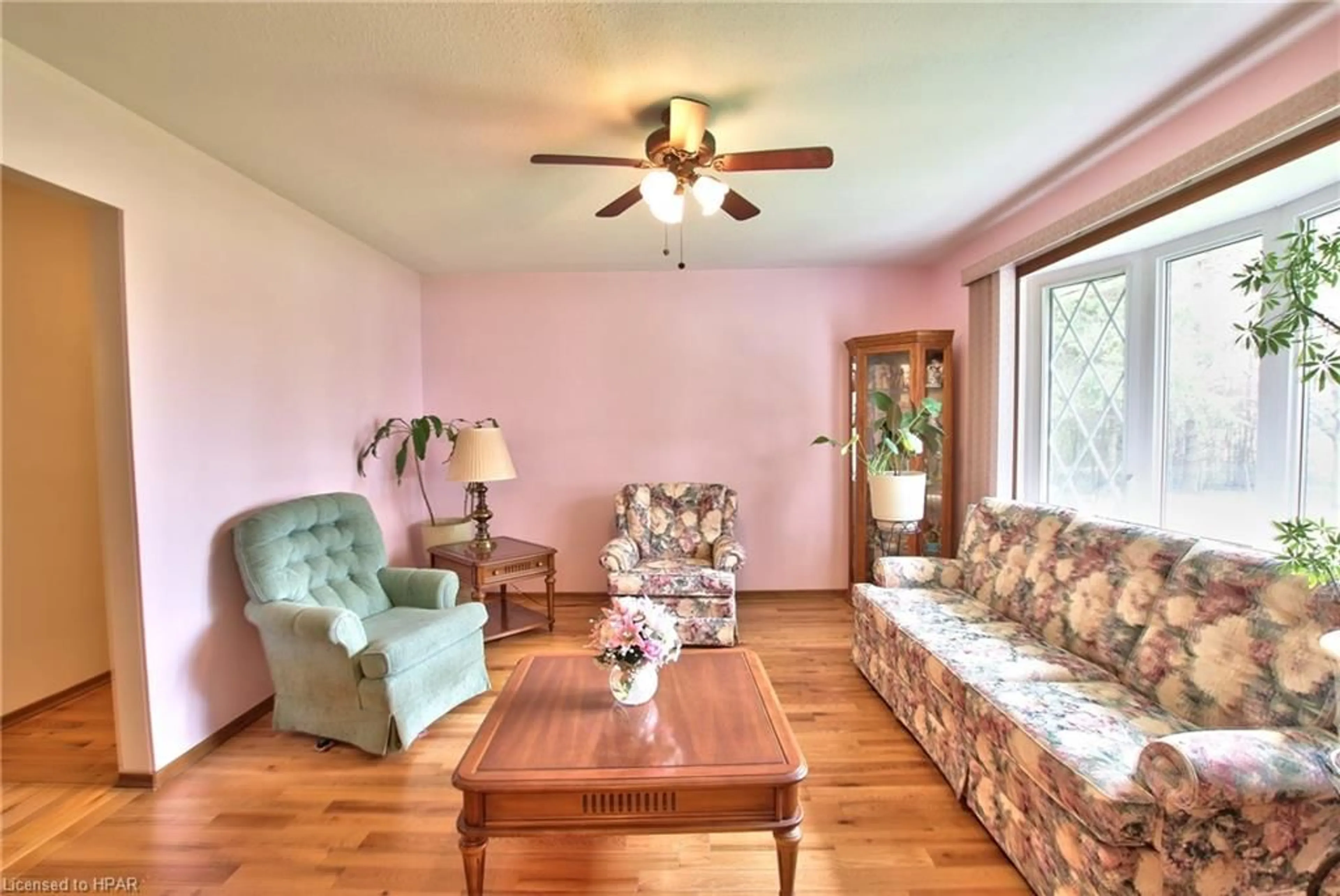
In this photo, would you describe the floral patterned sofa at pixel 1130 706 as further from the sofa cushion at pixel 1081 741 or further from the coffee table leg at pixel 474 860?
the coffee table leg at pixel 474 860

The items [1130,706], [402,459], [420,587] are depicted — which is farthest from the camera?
[402,459]

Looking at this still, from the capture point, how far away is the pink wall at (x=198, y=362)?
6.46 ft

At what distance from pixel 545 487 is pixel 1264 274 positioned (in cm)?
392

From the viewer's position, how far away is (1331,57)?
1628 mm

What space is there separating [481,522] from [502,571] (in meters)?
0.43

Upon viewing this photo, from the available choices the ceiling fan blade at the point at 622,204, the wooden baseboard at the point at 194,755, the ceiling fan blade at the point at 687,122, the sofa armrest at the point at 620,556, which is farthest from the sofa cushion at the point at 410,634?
the ceiling fan blade at the point at 687,122

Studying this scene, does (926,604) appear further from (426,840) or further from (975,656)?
(426,840)

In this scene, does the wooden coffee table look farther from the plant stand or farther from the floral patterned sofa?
the plant stand

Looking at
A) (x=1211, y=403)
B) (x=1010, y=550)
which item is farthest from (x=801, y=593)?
(x=1211, y=403)

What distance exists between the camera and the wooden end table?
11.1 ft

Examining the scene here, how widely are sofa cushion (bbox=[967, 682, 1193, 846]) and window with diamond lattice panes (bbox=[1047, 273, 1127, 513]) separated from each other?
146cm

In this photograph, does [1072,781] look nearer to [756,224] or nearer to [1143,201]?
[1143,201]

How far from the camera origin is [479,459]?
3.58 metres

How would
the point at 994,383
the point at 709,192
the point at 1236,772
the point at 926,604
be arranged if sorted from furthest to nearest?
the point at 994,383
the point at 926,604
the point at 709,192
the point at 1236,772
